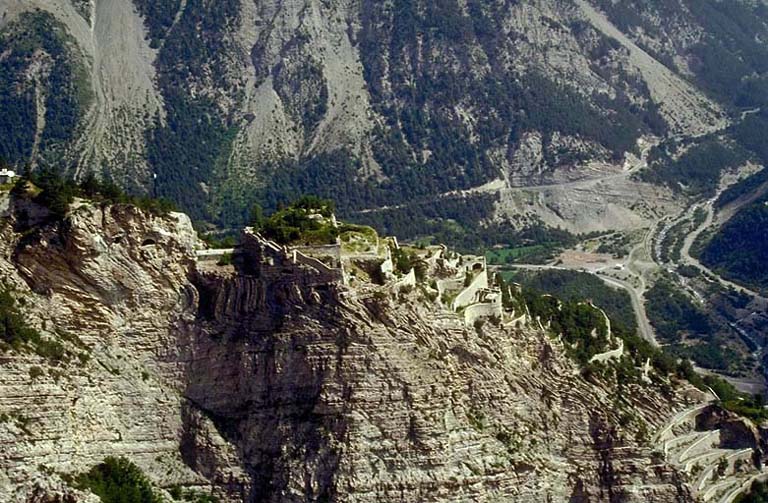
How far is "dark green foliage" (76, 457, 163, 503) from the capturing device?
6184cm

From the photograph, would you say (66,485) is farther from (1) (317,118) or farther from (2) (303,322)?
(1) (317,118)

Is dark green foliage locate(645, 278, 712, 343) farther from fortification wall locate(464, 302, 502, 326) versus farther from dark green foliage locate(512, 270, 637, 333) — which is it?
fortification wall locate(464, 302, 502, 326)

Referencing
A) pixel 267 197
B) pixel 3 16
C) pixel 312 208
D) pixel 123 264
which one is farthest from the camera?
pixel 3 16

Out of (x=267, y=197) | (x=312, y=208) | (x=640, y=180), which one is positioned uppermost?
(x=640, y=180)

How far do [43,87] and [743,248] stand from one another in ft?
289

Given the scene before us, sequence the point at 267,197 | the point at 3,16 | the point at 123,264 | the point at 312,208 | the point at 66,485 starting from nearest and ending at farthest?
the point at 66,485, the point at 123,264, the point at 312,208, the point at 267,197, the point at 3,16

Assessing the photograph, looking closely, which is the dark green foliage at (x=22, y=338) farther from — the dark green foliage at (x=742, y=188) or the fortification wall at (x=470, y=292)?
the dark green foliage at (x=742, y=188)

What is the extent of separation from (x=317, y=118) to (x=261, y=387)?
5261 inches

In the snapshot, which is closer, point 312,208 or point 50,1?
point 312,208

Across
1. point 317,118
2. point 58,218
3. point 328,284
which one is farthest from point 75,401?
point 317,118

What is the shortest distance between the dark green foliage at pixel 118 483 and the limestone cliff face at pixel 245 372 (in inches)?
21.3

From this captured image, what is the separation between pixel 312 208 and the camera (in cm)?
7469

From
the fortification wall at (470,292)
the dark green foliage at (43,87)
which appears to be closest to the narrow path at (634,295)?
the dark green foliage at (43,87)

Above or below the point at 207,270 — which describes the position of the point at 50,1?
above
